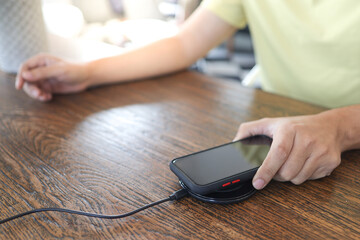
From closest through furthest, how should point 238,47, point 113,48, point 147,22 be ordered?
point 113,48, point 147,22, point 238,47

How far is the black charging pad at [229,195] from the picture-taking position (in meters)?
0.41

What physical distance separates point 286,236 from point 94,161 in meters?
0.30

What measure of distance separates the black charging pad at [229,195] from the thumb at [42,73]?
45 centimetres

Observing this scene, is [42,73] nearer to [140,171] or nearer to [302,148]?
[140,171]

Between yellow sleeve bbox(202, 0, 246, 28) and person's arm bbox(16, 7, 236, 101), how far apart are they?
16mm

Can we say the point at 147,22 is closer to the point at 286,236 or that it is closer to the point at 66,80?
the point at 66,80

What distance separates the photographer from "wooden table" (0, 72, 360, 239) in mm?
380

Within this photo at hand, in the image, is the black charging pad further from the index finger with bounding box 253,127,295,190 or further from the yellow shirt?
the yellow shirt

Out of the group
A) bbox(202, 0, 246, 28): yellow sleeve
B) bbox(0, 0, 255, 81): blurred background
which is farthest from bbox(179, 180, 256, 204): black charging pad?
bbox(0, 0, 255, 81): blurred background

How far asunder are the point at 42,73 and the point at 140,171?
392mm

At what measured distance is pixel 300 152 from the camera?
1.46ft

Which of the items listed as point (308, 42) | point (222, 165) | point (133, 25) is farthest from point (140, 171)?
point (133, 25)

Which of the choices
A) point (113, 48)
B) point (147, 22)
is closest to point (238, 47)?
point (147, 22)

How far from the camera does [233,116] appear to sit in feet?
2.15
